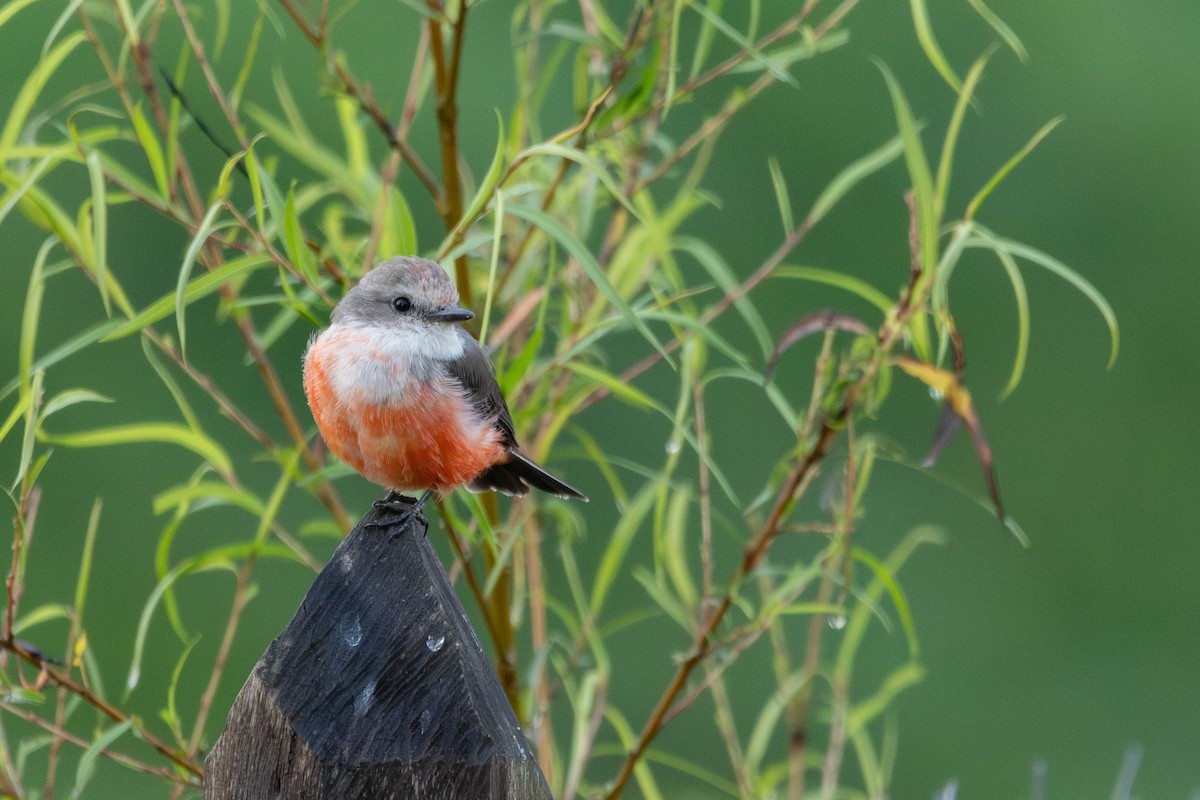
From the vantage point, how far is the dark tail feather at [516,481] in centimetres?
234

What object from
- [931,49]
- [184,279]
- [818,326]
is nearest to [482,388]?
[818,326]

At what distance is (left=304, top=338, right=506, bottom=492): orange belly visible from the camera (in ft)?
7.13

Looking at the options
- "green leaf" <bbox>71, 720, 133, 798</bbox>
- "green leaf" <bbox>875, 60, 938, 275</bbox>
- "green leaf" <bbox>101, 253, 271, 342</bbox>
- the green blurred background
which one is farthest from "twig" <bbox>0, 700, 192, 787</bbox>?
the green blurred background

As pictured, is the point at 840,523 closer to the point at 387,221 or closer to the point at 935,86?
the point at 387,221

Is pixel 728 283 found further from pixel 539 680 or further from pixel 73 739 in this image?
pixel 73 739

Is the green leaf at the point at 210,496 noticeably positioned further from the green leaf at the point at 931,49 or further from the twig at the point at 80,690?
the green leaf at the point at 931,49

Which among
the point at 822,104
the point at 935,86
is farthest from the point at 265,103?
the point at 935,86

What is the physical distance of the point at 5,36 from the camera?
215 inches

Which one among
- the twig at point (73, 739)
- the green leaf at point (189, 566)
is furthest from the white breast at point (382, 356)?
the twig at point (73, 739)

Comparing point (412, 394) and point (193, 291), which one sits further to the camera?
point (412, 394)

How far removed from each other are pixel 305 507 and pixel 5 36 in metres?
2.12

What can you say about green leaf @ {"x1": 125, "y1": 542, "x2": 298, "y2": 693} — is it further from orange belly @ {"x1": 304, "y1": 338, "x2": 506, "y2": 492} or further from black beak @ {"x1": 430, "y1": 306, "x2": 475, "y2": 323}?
black beak @ {"x1": 430, "y1": 306, "x2": 475, "y2": 323}

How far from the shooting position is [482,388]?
2.33 m

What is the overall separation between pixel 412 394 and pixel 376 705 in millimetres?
869
